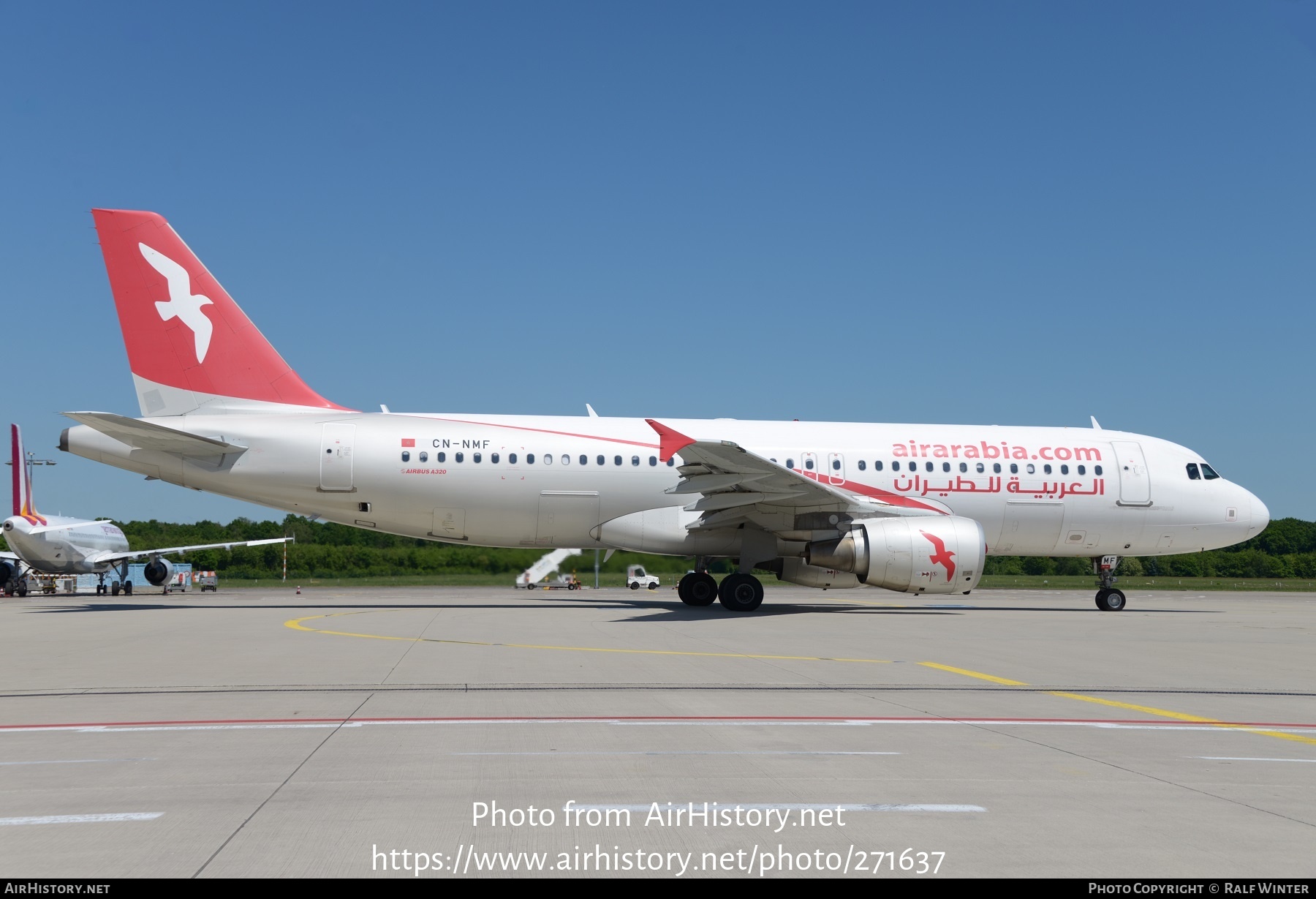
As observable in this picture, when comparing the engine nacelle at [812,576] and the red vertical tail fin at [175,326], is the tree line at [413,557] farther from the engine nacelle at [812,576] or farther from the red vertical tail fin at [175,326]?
the red vertical tail fin at [175,326]

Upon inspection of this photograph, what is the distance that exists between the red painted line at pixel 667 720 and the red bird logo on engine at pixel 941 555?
11.8 meters

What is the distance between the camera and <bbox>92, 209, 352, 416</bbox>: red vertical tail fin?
2216 centimetres

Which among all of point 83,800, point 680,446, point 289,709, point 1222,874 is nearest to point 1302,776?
point 1222,874

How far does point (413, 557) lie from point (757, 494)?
21666 millimetres

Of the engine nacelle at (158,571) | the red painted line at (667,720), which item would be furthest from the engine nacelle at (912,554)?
the engine nacelle at (158,571)

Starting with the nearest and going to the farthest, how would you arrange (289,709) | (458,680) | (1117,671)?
(289,709) → (458,680) → (1117,671)

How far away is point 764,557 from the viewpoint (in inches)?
866

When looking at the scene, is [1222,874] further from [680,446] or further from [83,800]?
[680,446]

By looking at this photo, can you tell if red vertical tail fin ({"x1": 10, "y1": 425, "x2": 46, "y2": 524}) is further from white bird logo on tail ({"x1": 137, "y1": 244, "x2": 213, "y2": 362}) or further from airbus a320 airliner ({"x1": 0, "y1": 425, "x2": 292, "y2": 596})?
white bird logo on tail ({"x1": 137, "y1": 244, "x2": 213, "y2": 362})

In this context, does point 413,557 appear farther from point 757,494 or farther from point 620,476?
point 757,494

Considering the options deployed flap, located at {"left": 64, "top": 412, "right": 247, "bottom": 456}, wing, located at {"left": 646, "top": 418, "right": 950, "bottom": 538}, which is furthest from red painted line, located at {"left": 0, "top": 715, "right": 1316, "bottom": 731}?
deployed flap, located at {"left": 64, "top": 412, "right": 247, "bottom": 456}

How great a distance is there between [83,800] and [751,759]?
3.66 metres

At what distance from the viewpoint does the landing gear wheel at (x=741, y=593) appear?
21.7 meters
